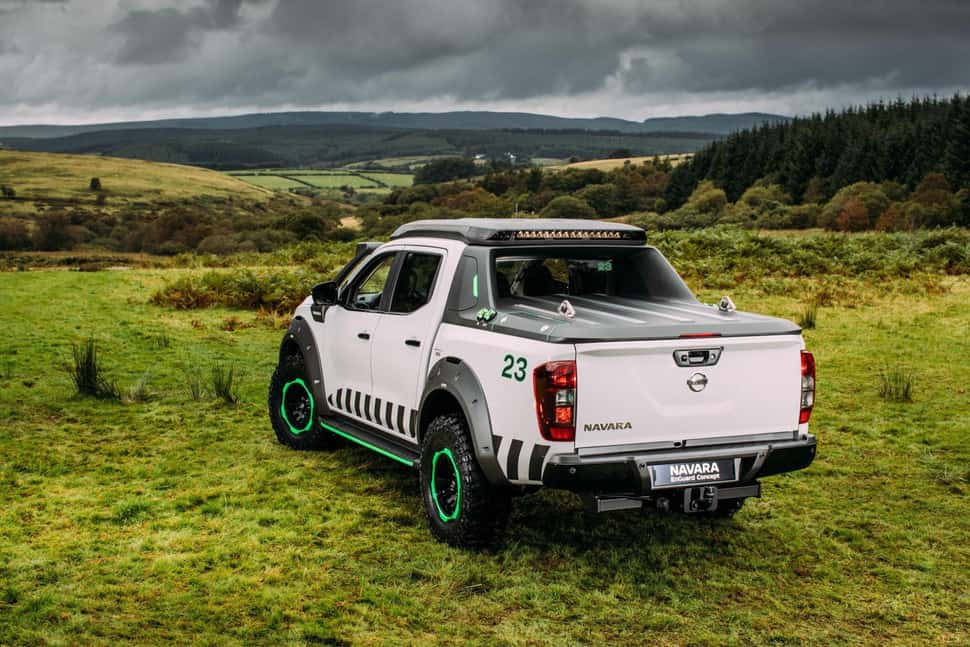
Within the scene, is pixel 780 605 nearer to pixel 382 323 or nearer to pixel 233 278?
pixel 382 323

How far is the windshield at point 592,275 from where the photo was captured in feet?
25.3

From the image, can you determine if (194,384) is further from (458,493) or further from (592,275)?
(458,493)

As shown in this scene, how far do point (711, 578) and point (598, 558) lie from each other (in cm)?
75

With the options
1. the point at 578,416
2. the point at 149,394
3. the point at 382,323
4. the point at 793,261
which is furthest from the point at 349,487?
the point at 793,261

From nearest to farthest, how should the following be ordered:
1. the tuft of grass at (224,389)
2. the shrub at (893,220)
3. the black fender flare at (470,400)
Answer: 1. the black fender flare at (470,400)
2. the tuft of grass at (224,389)
3. the shrub at (893,220)

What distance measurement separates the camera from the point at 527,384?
5867 millimetres

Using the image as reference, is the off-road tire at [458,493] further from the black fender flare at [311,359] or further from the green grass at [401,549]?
the black fender flare at [311,359]

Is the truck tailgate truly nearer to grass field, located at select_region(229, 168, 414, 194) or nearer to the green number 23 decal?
the green number 23 decal

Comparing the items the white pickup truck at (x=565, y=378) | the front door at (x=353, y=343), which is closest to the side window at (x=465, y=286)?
the white pickup truck at (x=565, y=378)

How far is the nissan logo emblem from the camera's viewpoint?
6.08 m

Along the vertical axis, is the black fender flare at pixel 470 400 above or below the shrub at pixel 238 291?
above

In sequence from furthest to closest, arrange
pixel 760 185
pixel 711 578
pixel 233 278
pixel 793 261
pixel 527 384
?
pixel 760 185 < pixel 793 261 < pixel 233 278 < pixel 711 578 < pixel 527 384

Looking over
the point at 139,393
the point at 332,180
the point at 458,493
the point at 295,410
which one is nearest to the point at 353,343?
the point at 295,410

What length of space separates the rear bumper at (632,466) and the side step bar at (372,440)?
1581mm
